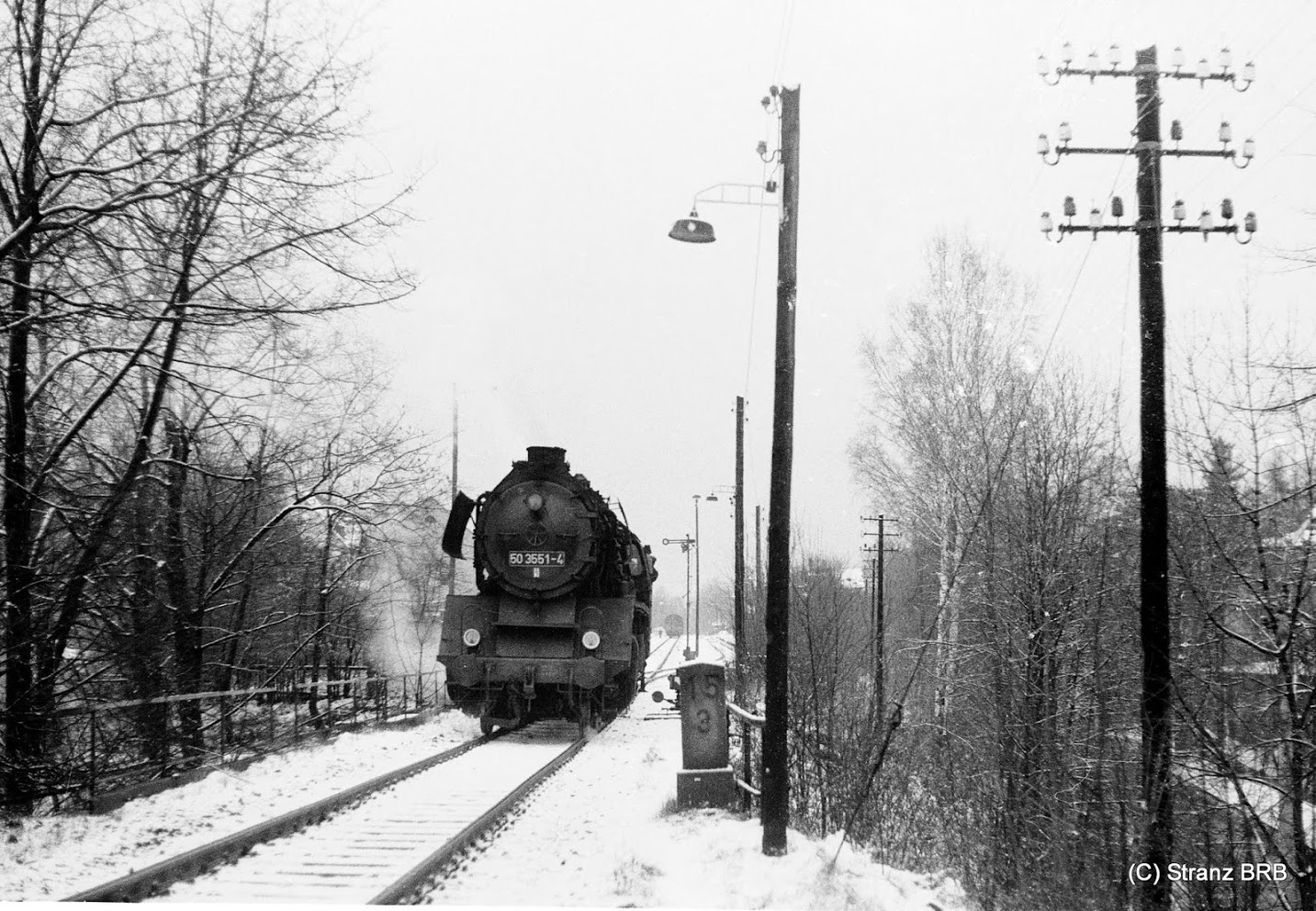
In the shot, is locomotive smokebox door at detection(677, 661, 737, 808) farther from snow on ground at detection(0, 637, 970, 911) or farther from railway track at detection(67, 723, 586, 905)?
railway track at detection(67, 723, 586, 905)

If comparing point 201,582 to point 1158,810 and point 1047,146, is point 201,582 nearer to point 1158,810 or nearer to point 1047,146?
point 1158,810

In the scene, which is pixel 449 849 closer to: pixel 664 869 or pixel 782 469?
pixel 664 869

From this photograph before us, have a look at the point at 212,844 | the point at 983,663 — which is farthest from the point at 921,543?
the point at 212,844

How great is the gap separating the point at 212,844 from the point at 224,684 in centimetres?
484

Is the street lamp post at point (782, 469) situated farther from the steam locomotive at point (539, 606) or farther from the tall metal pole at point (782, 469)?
the steam locomotive at point (539, 606)

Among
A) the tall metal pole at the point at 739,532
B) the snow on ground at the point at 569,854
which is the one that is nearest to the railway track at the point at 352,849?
the snow on ground at the point at 569,854

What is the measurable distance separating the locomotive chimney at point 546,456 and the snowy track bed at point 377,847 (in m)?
4.66

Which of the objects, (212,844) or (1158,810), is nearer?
(212,844)

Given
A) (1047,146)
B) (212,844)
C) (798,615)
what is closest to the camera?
(212,844)

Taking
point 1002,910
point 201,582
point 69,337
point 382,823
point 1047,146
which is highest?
point 1047,146

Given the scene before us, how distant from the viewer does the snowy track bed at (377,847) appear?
4.94m

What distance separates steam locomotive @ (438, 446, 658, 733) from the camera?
11.7 metres

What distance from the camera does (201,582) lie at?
8.71m

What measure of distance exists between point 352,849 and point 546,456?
7.28 meters
